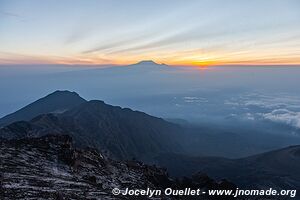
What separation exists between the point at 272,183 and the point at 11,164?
143 metres

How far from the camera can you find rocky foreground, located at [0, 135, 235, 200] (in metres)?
36.3

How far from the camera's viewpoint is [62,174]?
46.7m

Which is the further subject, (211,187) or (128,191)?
(211,187)

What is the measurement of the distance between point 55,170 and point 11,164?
5745mm

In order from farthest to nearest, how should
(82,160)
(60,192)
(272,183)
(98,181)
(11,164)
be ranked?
(272,183)
(82,160)
(98,181)
(11,164)
(60,192)

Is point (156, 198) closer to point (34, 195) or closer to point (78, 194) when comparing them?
point (78, 194)

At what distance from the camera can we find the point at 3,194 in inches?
1248

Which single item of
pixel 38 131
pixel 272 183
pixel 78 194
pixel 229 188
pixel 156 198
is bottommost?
pixel 272 183

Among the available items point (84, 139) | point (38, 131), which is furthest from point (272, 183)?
point (38, 131)

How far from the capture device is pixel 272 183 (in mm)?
163500

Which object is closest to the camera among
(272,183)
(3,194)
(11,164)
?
(3,194)

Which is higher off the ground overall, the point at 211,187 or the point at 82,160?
the point at 82,160

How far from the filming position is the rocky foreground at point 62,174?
36.3 m

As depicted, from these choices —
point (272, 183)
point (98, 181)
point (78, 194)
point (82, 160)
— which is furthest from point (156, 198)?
point (272, 183)
